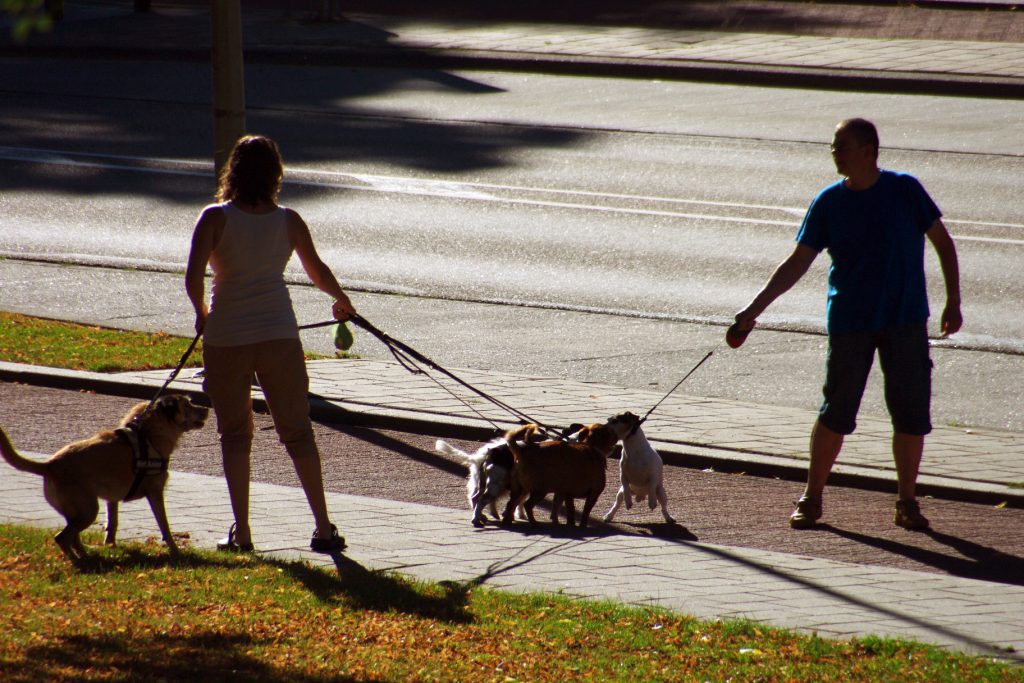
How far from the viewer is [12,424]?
31.5ft

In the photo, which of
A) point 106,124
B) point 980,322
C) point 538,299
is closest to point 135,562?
point 538,299

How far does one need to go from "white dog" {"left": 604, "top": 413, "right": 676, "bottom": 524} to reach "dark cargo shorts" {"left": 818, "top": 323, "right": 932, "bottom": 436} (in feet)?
3.06

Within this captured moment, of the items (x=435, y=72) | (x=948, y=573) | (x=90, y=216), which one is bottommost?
(x=948, y=573)

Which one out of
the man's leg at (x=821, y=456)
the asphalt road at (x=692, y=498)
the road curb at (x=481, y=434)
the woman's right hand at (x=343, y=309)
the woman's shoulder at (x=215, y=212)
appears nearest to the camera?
the woman's shoulder at (x=215, y=212)

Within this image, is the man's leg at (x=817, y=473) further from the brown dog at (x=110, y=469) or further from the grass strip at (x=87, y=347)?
the grass strip at (x=87, y=347)

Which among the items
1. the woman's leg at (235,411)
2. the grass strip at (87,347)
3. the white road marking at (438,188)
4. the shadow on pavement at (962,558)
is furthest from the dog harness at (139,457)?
the white road marking at (438,188)

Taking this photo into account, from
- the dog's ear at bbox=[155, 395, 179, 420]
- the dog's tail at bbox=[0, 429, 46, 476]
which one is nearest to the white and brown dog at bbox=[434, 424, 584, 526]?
the dog's ear at bbox=[155, 395, 179, 420]

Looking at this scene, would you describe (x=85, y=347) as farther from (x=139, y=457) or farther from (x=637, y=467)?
(x=637, y=467)

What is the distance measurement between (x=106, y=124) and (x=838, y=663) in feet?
58.6

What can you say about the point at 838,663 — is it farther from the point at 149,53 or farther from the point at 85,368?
the point at 149,53

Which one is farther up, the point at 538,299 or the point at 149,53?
the point at 149,53

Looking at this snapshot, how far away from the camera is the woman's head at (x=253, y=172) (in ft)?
22.2

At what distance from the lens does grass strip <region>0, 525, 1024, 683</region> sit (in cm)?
546

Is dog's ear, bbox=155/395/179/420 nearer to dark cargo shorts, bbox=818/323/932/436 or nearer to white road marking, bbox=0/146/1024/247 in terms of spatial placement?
dark cargo shorts, bbox=818/323/932/436
